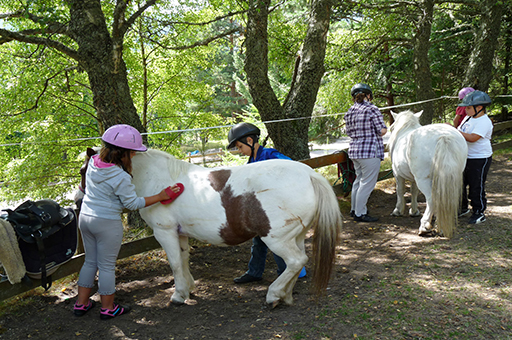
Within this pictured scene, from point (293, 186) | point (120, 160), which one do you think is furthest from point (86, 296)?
point (293, 186)

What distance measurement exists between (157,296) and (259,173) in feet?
5.56

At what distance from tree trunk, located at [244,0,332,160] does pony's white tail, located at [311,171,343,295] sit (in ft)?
10.4

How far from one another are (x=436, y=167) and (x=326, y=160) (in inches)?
78.0

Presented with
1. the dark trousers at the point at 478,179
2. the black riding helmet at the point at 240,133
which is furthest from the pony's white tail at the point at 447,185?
the black riding helmet at the point at 240,133

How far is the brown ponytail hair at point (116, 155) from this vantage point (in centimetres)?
291

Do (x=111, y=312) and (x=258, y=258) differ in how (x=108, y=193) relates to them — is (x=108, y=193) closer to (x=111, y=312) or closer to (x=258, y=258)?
(x=111, y=312)

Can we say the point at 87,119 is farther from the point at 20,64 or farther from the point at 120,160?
the point at 120,160

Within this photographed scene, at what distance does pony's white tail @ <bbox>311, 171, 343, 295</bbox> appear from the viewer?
2.90 meters

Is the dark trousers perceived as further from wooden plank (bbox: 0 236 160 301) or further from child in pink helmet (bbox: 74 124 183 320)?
wooden plank (bbox: 0 236 160 301)

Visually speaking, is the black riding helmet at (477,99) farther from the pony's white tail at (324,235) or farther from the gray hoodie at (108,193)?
the gray hoodie at (108,193)

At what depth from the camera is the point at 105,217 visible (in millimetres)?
2939

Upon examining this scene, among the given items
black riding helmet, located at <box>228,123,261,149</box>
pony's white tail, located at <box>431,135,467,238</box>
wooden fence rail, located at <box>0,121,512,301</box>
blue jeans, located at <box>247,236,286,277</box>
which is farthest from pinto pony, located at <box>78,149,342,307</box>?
pony's white tail, located at <box>431,135,467,238</box>

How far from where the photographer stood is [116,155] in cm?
294

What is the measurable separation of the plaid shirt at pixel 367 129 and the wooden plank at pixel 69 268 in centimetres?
327
